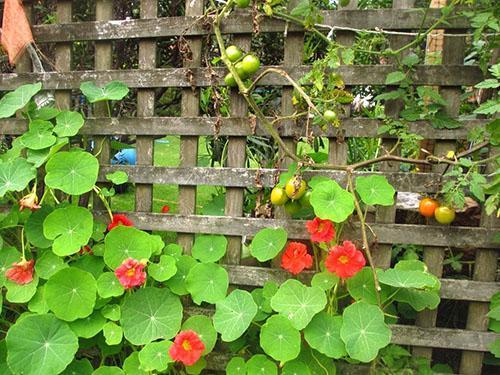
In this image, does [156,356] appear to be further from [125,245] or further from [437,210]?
[437,210]

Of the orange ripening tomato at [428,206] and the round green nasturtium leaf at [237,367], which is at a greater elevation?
the orange ripening tomato at [428,206]

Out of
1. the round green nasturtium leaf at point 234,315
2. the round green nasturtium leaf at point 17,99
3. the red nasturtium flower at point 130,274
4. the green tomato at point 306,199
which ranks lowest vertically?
the round green nasturtium leaf at point 234,315

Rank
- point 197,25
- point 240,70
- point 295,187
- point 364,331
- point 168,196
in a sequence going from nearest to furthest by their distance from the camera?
point 364,331 → point 295,187 → point 240,70 → point 197,25 → point 168,196

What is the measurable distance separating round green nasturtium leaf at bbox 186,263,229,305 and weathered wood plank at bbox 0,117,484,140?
0.60 meters

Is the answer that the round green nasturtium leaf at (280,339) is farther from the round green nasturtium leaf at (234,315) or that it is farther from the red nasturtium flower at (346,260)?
the red nasturtium flower at (346,260)

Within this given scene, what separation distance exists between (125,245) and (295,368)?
2.90 feet

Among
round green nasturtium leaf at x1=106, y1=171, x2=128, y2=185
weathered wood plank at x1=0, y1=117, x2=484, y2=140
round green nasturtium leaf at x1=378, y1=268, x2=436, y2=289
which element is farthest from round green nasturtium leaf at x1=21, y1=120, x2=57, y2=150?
round green nasturtium leaf at x1=378, y1=268, x2=436, y2=289

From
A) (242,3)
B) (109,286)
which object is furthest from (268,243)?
(242,3)

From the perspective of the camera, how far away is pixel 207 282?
2146 mm

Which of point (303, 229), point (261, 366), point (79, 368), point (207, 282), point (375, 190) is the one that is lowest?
point (79, 368)

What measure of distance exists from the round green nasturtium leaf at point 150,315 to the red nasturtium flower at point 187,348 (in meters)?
0.11

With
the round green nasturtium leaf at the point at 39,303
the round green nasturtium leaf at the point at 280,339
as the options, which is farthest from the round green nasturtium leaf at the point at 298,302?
the round green nasturtium leaf at the point at 39,303

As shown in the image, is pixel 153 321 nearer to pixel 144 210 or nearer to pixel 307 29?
pixel 144 210

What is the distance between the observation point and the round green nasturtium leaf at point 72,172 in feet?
6.87
